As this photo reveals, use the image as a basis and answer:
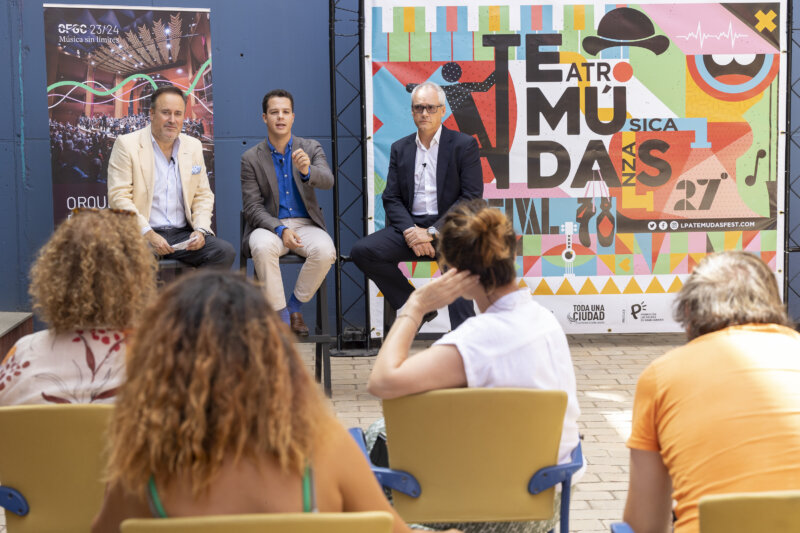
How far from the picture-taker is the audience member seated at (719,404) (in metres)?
1.78

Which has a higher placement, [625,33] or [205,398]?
[625,33]

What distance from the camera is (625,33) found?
6398mm

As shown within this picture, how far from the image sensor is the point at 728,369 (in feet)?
6.09

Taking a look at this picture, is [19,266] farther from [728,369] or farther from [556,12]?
[728,369]

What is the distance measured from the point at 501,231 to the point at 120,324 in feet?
3.62

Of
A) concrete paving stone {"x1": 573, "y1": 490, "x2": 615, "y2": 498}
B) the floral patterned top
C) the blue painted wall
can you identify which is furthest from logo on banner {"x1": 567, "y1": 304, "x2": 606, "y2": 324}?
the floral patterned top

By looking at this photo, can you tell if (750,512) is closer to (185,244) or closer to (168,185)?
(185,244)

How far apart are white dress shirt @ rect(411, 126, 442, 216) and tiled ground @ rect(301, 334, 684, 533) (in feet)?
3.74

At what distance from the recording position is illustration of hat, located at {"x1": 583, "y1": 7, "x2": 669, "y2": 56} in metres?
6.38

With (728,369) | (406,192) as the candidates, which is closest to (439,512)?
(728,369)

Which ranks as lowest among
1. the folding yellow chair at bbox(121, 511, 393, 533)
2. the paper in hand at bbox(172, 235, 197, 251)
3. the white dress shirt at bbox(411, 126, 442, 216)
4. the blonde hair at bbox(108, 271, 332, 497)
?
the folding yellow chair at bbox(121, 511, 393, 533)

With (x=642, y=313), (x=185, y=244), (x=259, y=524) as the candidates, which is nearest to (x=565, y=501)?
(x=259, y=524)

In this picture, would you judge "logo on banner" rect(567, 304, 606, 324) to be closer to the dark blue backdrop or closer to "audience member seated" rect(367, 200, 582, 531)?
the dark blue backdrop

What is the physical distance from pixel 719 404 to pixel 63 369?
155 centimetres
